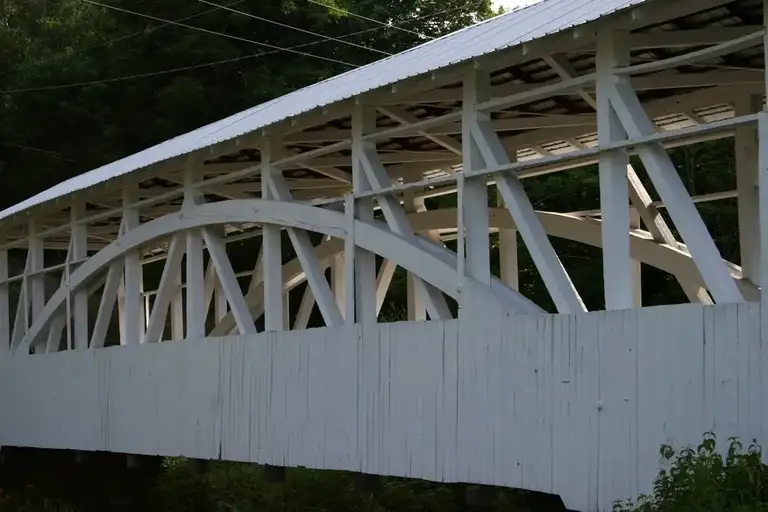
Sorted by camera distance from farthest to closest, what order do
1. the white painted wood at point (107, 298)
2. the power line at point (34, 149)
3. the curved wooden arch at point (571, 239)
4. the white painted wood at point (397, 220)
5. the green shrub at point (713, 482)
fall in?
the power line at point (34, 149), the white painted wood at point (107, 298), the curved wooden arch at point (571, 239), the white painted wood at point (397, 220), the green shrub at point (713, 482)

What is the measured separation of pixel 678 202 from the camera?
919cm

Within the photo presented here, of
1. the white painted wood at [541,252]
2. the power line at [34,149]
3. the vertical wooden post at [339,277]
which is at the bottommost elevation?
the white painted wood at [541,252]

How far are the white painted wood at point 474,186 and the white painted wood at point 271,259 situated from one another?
299cm

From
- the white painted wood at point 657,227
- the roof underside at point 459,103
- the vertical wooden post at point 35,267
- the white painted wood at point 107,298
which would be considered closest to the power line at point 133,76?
the vertical wooden post at point 35,267

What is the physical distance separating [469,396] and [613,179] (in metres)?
2.14

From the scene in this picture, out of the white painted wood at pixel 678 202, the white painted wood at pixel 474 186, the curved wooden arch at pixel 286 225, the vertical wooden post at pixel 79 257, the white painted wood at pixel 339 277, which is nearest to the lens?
the white painted wood at pixel 678 202

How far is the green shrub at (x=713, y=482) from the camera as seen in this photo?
7.88m

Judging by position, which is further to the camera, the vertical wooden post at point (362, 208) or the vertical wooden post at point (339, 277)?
the vertical wooden post at point (339, 277)

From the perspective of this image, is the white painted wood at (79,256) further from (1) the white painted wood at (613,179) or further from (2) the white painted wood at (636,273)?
(1) the white painted wood at (613,179)

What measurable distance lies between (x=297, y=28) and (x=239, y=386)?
21.5 metres

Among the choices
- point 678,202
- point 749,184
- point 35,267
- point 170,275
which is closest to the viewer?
point 678,202

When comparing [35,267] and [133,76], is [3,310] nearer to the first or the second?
[35,267]

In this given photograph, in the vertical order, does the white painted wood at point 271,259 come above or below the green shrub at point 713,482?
above

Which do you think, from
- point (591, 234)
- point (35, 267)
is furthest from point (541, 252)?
point (35, 267)
